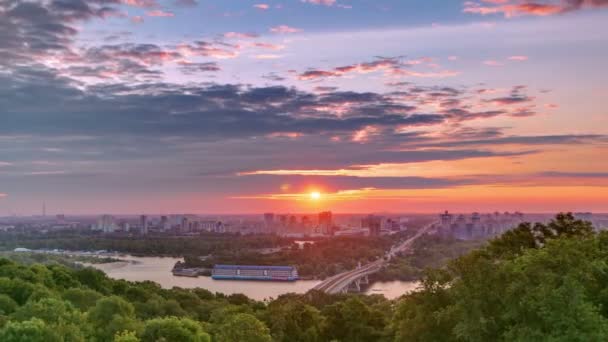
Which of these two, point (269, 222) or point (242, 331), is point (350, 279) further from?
point (269, 222)

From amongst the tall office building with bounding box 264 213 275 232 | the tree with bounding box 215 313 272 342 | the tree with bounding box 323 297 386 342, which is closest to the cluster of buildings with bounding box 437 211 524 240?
the tall office building with bounding box 264 213 275 232

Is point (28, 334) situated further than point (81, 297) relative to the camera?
No

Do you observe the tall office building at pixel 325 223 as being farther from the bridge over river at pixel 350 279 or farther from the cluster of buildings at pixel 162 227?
the bridge over river at pixel 350 279

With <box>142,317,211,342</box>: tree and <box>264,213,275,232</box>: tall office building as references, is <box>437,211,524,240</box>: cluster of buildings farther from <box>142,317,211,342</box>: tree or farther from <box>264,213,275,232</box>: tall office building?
<box>142,317,211,342</box>: tree

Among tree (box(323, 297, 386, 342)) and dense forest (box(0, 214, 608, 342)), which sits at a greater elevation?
dense forest (box(0, 214, 608, 342))

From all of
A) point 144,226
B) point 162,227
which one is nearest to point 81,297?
point 144,226
